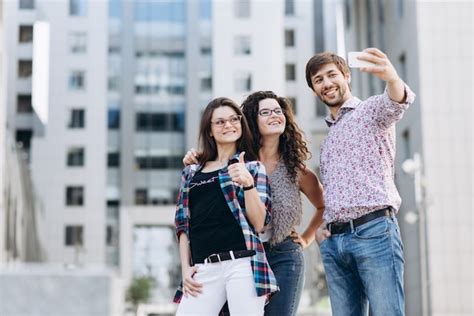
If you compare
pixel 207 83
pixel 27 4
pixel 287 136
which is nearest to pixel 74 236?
pixel 207 83

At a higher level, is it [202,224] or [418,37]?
[418,37]

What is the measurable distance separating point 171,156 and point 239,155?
3817 cm

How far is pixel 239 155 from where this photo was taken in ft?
12.1

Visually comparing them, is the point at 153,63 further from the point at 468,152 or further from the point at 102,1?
the point at 468,152

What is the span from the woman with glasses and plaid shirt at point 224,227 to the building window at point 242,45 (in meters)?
37.2

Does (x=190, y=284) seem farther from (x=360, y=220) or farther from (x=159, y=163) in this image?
(x=159, y=163)

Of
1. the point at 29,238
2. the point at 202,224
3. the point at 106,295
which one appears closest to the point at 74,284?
the point at 106,295

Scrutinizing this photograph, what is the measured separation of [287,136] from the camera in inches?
161

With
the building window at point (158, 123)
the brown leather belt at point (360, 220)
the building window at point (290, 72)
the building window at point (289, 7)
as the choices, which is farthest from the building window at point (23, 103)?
the brown leather belt at point (360, 220)

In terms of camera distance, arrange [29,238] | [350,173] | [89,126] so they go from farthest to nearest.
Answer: [89,126] → [29,238] → [350,173]

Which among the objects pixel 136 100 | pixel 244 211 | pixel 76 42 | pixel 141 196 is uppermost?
pixel 76 42

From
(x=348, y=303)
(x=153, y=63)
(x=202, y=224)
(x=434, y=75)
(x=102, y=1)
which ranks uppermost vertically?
(x=102, y=1)

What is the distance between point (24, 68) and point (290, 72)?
13.5 metres

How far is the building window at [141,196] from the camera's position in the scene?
135 feet
